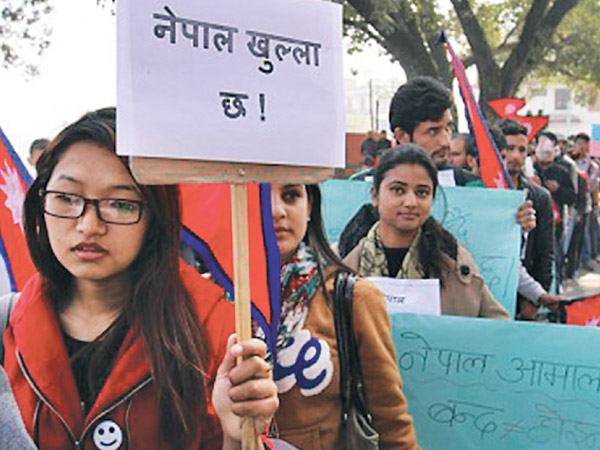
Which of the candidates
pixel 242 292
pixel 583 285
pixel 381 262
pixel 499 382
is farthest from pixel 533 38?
pixel 242 292

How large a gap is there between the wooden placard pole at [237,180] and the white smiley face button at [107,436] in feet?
0.86

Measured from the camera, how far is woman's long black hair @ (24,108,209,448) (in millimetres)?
1640

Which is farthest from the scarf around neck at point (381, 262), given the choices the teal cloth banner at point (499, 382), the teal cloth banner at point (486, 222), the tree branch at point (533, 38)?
the tree branch at point (533, 38)

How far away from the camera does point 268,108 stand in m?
1.61

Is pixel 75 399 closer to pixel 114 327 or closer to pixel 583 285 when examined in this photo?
pixel 114 327

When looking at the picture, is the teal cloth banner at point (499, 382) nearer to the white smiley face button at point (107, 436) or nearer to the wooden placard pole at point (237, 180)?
the wooden placard pole at point (237, 180)

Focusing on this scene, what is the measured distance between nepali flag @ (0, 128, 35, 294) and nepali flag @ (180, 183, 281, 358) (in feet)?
2.84

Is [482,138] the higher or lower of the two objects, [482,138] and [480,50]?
the lower

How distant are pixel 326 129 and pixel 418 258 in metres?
1.34

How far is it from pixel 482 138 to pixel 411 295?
3.88 feet

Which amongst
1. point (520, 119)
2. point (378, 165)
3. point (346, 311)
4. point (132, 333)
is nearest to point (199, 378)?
point (132, 333)

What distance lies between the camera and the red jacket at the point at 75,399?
159cm

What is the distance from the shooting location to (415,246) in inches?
117

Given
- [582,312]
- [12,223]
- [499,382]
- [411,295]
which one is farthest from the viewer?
[582,312]
